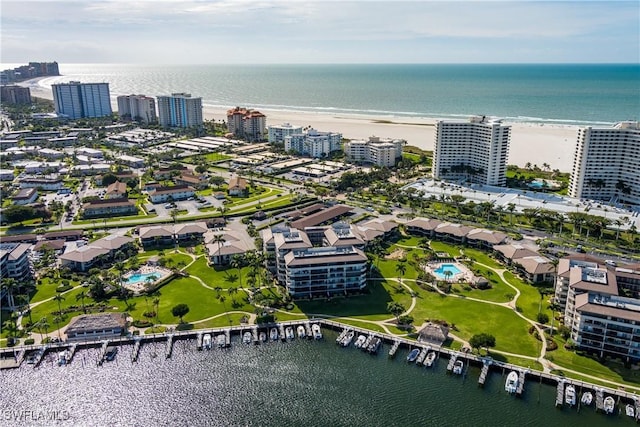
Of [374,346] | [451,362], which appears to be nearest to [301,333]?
[374,346]

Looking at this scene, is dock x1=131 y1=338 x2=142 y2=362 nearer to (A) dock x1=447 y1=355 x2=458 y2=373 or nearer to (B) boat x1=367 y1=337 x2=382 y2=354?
(B) boat x1=367 y1=337 x2=382 y2=354

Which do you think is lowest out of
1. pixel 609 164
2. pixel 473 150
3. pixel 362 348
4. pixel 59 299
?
pixel 362 348

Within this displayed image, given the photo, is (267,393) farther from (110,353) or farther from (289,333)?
(110,353)

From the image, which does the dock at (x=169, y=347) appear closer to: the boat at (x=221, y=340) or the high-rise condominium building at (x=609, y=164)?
the boat at (x=221, y=340)

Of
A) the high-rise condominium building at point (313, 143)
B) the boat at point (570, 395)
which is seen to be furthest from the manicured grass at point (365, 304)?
the high-rise condominium building at point (313, 143)

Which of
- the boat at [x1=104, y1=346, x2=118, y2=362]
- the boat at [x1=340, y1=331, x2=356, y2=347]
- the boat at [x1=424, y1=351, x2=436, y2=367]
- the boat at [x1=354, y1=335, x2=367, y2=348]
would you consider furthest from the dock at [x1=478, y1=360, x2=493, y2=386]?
the boat at [x1=104, y1=346, x2=118, y2=362]

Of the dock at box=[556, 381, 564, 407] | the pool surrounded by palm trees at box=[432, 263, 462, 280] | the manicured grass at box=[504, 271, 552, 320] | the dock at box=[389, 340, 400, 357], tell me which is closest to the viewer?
the dock at box=[556, 381, 564, 407]

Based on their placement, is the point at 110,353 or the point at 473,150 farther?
the point at 473,150
